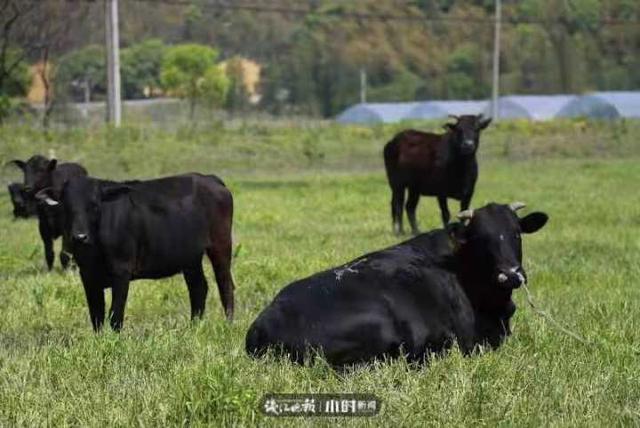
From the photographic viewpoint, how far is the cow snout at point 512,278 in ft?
21.2

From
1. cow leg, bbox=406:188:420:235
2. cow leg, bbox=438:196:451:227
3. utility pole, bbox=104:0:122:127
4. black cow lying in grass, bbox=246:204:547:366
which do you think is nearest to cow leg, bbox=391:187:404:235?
cow leg, bbox=406:188:420:235

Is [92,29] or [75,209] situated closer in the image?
[75,209]

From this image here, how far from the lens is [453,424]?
4992 mm

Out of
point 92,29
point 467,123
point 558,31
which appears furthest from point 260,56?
point 467,123

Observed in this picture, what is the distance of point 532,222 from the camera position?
6.98 meters

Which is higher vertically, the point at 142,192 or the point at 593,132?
the point at 142,192

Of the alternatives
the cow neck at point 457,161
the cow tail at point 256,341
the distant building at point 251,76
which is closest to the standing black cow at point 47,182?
the cow tail at point 256,341

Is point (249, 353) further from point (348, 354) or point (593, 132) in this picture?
point (593, 132)

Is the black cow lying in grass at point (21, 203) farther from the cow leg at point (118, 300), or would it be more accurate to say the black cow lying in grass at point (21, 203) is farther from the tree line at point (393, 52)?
the tree line at point (393, 52)

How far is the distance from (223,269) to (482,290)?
279 cm

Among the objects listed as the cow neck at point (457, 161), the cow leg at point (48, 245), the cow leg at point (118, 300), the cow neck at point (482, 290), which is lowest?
the cow leg at point (48, 245)

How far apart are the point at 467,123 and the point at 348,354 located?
32.7ft

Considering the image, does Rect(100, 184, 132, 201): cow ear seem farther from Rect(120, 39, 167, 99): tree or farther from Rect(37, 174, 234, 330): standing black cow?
Rect(120, 39, 167, 99): tree

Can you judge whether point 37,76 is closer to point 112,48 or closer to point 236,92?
point 236,92
